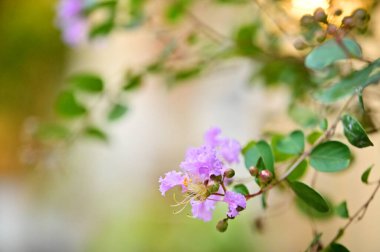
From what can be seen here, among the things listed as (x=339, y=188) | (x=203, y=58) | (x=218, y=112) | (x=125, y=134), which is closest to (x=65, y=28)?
(x=203, y=58)

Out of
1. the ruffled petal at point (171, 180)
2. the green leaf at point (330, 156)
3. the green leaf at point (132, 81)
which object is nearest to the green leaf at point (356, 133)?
the green leaf at point (330, 156)

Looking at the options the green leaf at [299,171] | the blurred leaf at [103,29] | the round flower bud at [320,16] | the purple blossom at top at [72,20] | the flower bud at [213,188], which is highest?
the purple blossom at top at [72,20]

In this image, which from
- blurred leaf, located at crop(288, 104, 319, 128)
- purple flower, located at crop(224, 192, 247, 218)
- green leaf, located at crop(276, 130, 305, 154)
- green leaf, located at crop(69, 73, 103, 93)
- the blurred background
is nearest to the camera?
purple flower, located at crop(224, 192, 247, 218)

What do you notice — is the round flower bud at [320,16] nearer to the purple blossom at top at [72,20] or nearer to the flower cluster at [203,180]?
the flower cluster at [203,180]

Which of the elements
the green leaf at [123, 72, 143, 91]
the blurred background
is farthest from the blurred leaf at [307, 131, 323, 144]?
the blurred background

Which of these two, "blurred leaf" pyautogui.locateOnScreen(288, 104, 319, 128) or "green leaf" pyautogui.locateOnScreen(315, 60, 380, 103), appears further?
"blurred leaf" pyautogui.locateOnScreen(288, 104, 319, 128)

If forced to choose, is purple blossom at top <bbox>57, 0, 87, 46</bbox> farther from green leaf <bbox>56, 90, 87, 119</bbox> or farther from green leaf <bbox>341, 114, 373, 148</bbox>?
green leaf <bbox>341, 114, 373, 148</bbox>

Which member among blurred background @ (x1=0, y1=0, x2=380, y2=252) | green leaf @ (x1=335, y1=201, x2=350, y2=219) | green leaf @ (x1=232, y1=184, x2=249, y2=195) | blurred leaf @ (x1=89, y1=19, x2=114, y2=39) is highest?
blurred background @ (x1=0, y1=0, x2=380, y2=252)
